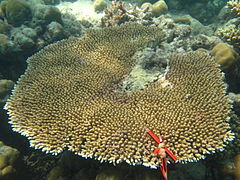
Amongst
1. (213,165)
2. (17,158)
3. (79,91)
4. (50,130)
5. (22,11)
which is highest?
(22,11)

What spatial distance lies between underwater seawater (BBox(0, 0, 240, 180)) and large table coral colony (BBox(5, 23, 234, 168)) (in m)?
0.02

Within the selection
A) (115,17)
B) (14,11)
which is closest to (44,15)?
(14,11)

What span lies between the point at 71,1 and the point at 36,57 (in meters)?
9.58

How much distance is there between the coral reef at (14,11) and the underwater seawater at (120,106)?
0.66 m

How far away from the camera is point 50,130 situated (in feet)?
9.73

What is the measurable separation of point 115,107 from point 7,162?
2758mm

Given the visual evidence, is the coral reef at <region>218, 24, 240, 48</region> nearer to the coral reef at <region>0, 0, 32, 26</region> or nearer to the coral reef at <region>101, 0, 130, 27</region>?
the coral reef at <region>101, 0, 130, 27</region>

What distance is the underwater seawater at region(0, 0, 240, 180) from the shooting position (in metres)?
2.65

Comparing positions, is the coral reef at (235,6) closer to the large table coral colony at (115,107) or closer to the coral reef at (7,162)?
the large table coral colony at (115,107)

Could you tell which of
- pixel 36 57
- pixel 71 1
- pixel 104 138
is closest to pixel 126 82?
pixel 104 138

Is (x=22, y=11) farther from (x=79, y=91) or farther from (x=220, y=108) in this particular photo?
(x=220, y=108)

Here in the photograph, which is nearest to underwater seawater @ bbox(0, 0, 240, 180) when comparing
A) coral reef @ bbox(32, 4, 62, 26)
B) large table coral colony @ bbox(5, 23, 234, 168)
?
large table coral colony @ bbox(5, 23, 234, 168)

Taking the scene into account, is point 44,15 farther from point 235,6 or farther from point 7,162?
point 235,6

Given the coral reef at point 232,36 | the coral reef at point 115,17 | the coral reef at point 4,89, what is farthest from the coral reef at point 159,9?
the coral reef at point 4,89
